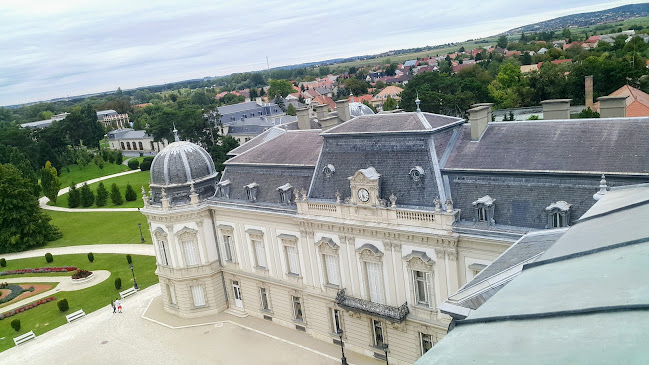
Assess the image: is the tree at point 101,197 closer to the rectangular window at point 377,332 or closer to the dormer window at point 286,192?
the dormer window at point 286,192

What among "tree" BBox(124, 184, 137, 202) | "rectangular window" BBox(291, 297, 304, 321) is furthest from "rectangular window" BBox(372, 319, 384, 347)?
"tree" BBox(124, 184, 137, 202)

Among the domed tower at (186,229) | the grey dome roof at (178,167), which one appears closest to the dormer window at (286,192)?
the domed tower at (186,229)

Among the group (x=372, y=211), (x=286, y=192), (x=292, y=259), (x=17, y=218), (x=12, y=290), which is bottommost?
(x=12, y=290)

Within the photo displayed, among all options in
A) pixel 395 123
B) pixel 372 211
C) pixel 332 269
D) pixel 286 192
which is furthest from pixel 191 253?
pixel 395 123

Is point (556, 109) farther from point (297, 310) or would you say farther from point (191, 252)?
point (191, 252)

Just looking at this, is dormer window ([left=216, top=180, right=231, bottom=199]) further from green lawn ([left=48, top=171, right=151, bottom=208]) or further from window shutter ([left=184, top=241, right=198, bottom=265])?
green lawn ([left=48, top=171, right=151, bottom=208])

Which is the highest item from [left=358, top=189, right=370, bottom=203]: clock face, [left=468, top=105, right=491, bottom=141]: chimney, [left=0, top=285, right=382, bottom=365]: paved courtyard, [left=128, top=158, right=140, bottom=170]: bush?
[left=468, top=105, right=491, bottom=141]: chimney
